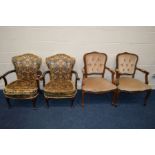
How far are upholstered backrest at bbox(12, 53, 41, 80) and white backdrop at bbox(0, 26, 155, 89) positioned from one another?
0.36 meters

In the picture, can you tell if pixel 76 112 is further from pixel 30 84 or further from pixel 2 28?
pixel 2 28

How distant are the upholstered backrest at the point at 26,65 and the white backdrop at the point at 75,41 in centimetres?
36

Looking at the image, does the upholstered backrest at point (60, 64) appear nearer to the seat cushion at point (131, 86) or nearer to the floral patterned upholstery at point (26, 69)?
the floral patterned upholstery at point (26, 69)

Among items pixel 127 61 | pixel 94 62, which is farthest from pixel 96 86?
pixel 127 61

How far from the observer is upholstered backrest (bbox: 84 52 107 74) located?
308 centimetres

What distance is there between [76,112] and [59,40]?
149cm

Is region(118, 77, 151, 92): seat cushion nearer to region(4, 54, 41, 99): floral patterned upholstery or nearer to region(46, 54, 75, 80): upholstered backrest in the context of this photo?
region(46, 54, 75, 80): upholstered backrest

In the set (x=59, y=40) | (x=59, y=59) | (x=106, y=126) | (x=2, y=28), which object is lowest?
(x=106, y=126)

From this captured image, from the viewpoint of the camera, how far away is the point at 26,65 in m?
2.90

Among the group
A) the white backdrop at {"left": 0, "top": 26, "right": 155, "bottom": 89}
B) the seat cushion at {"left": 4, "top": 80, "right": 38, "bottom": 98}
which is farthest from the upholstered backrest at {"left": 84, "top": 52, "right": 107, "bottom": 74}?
the seat cushion at {"left": 4, "top": 80, "right": 38, "bottom": 98}

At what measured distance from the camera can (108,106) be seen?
2.94 m

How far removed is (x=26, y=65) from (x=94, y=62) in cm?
132

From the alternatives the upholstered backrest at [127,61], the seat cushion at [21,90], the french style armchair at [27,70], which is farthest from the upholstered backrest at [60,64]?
the upholstered backrest at [127,61]

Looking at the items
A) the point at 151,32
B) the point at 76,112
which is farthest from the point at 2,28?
the point at 151,32
